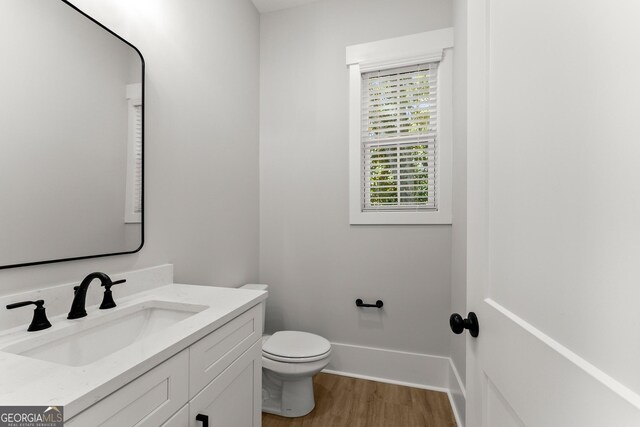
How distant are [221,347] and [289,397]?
3.30 ft

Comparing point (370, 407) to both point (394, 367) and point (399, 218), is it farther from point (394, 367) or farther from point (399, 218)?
point (399, 218)

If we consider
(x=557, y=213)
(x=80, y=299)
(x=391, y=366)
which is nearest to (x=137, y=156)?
(x=80, y=299)

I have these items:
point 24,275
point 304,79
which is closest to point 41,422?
point 24,275

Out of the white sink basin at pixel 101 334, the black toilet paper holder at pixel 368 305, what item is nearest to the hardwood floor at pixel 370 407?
the black toilet paper holder at pixel 368 305

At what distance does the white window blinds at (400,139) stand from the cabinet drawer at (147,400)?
1.63m

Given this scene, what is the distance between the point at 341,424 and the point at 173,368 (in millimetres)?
1287

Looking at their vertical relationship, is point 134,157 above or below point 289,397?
above

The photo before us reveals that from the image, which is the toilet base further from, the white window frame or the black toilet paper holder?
the white window frame

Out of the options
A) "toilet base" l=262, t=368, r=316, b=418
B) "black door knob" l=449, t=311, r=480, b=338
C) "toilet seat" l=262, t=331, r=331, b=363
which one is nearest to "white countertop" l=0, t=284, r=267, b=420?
"black door knob" l=449, t=311, r=480, b=338

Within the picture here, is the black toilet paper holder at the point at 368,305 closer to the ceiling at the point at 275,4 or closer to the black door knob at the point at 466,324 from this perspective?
the black door knob at the point at 466,324

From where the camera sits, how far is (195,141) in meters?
1.63

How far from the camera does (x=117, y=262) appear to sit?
1176 mm

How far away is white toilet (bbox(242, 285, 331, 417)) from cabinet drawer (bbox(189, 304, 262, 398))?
1.83 ft

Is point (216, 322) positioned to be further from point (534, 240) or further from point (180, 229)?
point (534, 240)
